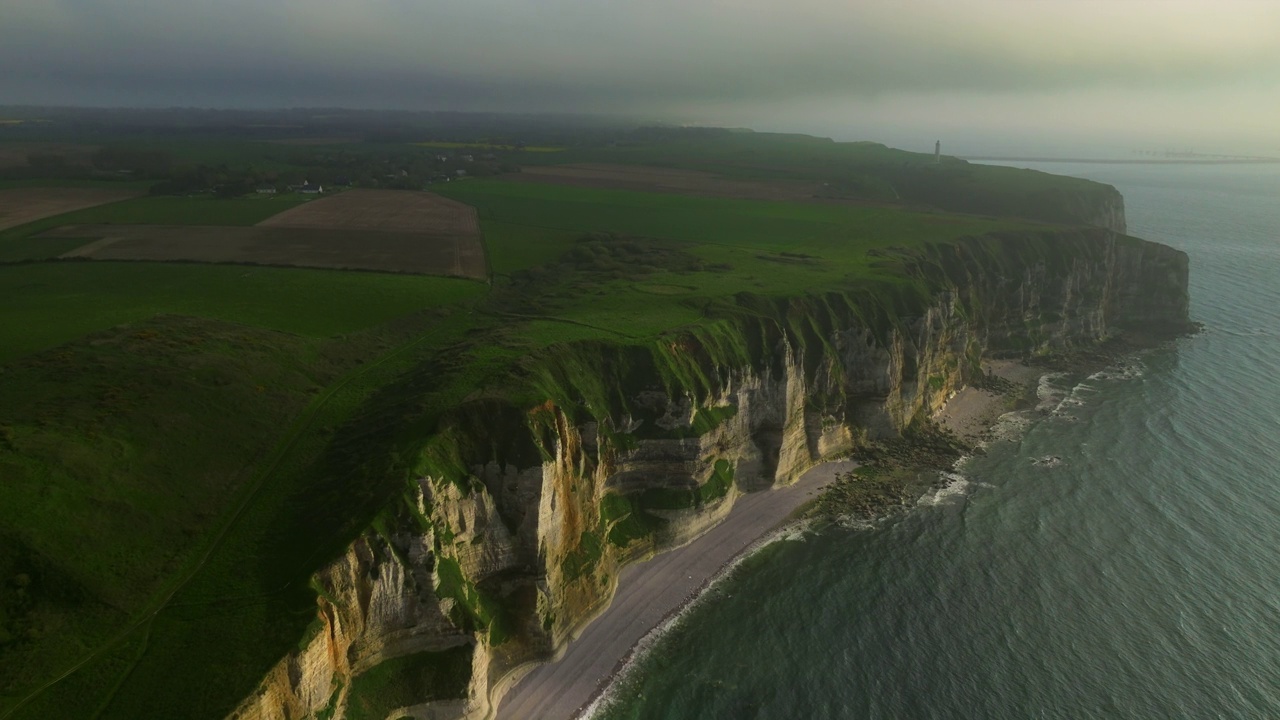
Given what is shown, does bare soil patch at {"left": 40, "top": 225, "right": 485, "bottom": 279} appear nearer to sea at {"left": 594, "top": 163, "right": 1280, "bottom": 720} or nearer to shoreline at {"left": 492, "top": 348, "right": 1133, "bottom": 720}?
shoreline at {"left": 492, "top": 348, "right": 1133, "bottom": 720}

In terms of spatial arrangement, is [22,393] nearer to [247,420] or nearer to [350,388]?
[247,420]

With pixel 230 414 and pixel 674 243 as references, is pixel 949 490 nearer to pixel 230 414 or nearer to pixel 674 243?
pixel 674 243

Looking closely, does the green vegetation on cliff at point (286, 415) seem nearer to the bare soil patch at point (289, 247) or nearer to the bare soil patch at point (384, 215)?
the bare soil patch at point (289, 247)

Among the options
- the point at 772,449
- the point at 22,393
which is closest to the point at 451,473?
the point at 22,393

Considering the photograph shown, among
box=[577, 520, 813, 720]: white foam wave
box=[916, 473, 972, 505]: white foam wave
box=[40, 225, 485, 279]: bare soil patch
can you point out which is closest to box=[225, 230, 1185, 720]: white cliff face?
box=[577, 520, 813, 720]: white foam wave

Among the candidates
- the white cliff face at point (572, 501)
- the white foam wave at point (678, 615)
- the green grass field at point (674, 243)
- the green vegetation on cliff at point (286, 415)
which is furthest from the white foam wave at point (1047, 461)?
the white foam wave at point (678, 615)

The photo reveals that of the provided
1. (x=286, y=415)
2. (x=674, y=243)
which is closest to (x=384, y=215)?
(x=674, y=243)
